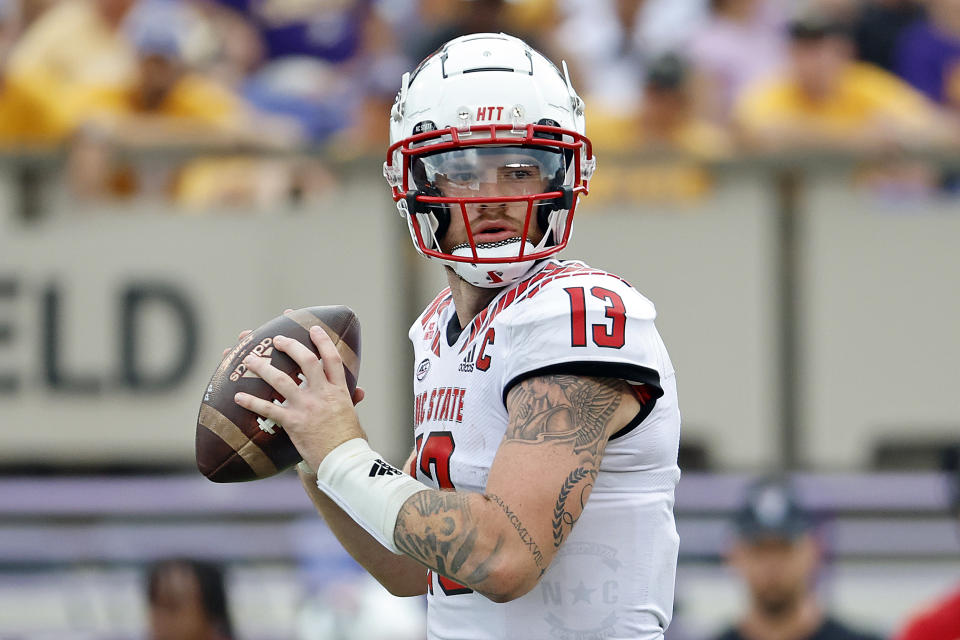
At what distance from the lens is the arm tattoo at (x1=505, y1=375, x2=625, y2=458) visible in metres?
2.41

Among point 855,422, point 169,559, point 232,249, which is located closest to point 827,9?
point 855,422

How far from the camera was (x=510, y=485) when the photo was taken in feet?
7.81

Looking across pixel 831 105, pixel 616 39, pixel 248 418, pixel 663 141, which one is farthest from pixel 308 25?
pixel 248 418

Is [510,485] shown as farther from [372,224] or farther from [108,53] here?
[108,53]

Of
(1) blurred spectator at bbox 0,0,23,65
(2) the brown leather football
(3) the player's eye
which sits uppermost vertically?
(1) blurred spectator at bbox 0,0,23,65

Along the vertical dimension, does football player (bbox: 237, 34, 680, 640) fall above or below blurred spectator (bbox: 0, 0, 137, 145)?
A: below

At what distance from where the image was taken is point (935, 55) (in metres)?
6.74

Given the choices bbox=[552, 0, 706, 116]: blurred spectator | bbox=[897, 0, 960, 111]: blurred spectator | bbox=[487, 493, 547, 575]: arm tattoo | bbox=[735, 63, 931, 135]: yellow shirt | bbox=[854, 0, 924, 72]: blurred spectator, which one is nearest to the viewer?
bbox=[487, 493, 547, 575]: arm tattoo

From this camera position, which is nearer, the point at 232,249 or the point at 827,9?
the point at 232,249

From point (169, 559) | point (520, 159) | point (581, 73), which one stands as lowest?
point (169, 559)

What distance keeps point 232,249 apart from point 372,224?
0.64 m

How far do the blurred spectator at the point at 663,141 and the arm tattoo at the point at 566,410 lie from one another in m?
3.48

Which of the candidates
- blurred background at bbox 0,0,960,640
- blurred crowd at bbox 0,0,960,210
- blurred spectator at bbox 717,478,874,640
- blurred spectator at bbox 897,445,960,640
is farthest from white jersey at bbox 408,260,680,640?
blurred crowd at bbox 0,0,960,210

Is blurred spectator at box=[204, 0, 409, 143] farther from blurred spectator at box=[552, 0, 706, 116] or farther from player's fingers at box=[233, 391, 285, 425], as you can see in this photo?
player's fingers at box=[233, 391, 285, 425]
